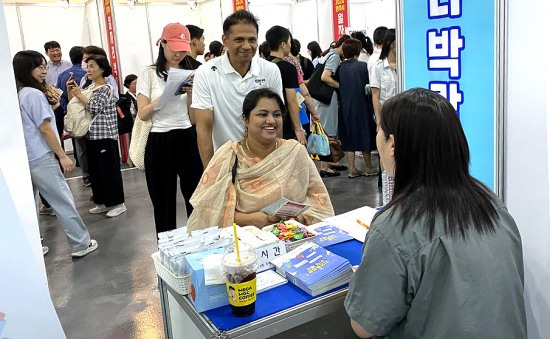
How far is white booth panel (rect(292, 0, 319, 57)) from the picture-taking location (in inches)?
345

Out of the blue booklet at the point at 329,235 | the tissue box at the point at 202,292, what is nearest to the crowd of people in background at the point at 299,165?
the blue booklet at the point at 329,235

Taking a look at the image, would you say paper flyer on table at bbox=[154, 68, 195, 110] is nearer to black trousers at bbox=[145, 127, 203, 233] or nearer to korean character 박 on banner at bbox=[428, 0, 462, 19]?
black trousers at bbox=[145, 127, 203, 233]

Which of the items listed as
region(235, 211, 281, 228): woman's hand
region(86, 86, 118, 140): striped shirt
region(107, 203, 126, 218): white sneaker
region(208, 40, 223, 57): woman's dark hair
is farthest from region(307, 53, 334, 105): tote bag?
region(235, 211, 281, 228): woman's hand

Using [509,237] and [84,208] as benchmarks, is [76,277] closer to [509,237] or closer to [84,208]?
[84,208]

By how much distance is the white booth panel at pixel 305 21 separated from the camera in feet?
28.8

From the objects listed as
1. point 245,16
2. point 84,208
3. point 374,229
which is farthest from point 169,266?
point 84,208

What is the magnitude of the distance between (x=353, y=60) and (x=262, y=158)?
10.2 feet

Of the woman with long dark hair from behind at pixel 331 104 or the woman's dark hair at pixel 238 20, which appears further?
the woman with long dark hair from behind at pixel 331 104

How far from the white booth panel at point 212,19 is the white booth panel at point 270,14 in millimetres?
603

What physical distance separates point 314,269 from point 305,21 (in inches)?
311

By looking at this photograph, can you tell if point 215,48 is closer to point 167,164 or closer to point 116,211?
point 116,211

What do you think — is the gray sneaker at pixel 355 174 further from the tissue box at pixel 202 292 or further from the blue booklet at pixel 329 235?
the tissue box at pixel 202 292

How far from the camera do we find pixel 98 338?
2.56 m

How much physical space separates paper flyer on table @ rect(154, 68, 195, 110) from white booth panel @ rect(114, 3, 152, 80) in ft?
17.8
